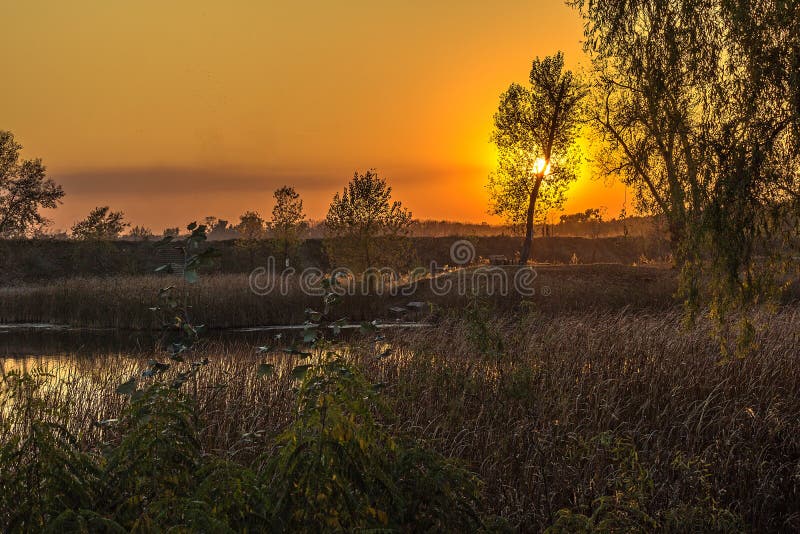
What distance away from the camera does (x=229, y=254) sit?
65.3m

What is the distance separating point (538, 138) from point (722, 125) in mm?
34237

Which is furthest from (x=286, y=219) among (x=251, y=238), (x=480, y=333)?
(x=480, y=333)

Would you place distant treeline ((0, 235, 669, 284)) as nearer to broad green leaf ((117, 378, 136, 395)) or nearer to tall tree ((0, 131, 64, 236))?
tall tree ((0, 131, 64, 236))

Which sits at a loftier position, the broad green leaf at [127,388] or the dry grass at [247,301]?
the broad green leaf at [127,388]

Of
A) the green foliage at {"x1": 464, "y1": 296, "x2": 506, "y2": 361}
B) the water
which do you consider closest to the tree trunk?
the water

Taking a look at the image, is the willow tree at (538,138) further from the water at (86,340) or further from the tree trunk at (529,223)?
the water at (86,340)

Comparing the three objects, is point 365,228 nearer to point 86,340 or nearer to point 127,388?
point 86,340

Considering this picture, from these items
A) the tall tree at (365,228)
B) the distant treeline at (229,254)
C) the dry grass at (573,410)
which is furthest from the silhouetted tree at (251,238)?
the dry grass at (573,410)

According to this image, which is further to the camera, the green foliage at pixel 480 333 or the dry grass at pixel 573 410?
the green foliage at pixel 480 333

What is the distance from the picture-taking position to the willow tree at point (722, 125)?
7883 mm

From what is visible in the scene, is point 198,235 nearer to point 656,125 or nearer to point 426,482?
point 426,482

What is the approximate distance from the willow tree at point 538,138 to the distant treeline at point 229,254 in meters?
6.34

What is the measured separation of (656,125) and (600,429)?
153 inches

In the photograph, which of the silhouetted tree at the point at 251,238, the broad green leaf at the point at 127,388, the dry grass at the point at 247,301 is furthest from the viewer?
the silhouetted tree at the point at 251,238
